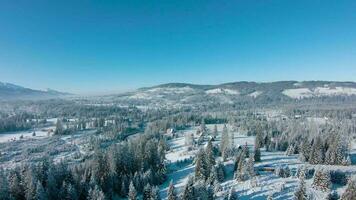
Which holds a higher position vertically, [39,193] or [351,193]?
[351,193]

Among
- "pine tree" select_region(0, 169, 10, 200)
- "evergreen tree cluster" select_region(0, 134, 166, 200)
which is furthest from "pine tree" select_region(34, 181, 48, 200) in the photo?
"pine tree" select_region(0, 169, 10, 200)

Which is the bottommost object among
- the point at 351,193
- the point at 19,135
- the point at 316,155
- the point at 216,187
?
the point at 19,135

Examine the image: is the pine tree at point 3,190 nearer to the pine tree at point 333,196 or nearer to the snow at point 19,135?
the pine tree at point 333,196

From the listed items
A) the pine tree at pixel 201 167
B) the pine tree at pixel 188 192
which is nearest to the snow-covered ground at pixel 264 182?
the pine tree at pixel 201 167

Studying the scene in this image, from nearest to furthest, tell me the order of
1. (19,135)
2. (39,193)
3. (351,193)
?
(351,193) < (39,193) < (19,135)

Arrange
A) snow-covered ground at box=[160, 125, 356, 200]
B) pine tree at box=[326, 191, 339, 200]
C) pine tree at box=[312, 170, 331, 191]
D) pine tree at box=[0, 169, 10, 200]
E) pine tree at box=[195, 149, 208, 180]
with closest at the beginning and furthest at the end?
pine tree at box=[0, 169, 10, 200], pine tree at box=[326, 191, 339, 200], pine tree at box=[312, 170, 331, 191], snow-covered ground at box=[160, 125, 356, 200], pine tree at box=[195, 149, 208, 180]

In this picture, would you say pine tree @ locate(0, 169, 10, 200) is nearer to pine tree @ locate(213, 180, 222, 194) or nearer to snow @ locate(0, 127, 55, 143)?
pine tree @ locate(213, 180, 222, 194)

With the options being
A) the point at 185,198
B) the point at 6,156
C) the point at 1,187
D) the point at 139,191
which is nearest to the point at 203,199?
the point at 185,198

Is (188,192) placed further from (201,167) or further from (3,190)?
(3,190)

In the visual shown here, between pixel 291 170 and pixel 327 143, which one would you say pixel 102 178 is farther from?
pixel 327 143

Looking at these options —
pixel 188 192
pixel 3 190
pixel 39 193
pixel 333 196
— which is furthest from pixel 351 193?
pixel 3 190
